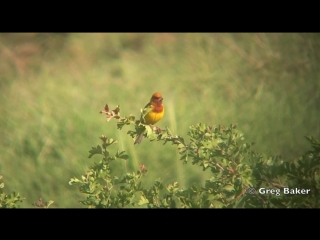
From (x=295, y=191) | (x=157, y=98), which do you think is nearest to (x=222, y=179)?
(x=295, y=191)

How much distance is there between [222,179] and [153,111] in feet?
2.33

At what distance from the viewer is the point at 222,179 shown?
2.66 meters

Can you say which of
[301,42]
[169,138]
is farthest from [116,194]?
[301,42]

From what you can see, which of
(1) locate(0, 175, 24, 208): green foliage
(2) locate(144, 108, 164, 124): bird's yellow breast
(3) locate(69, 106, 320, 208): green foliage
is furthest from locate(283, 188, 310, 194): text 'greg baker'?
(1) locate(0, 175, 24, 208): green foliage

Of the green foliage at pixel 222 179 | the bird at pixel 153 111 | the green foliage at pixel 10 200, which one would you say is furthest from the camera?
the bird at pixel 153 111

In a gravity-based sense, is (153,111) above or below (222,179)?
above

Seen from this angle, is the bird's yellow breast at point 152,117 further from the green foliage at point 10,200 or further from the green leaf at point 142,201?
the green foliage at point 10,200

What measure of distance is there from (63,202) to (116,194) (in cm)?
60

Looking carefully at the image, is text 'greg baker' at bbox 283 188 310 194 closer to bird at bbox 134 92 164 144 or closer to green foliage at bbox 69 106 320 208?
green foliage at bbox 69 106 320 208

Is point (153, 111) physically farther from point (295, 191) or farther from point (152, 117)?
point (295, 191)

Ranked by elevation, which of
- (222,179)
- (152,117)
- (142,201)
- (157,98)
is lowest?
(142,201)

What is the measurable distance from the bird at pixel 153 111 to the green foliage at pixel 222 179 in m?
0.24

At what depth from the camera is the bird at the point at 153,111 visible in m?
3.00

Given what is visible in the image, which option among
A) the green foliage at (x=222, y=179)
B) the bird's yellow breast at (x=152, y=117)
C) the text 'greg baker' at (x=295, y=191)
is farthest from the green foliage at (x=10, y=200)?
the text 'greg baker' at (x=295, y=191)
